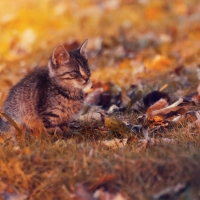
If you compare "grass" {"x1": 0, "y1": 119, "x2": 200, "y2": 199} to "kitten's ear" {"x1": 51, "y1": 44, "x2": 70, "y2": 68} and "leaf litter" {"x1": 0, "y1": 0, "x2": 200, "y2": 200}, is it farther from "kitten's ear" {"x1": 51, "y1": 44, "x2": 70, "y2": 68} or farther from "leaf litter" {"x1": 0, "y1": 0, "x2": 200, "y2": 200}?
"kitten's ear" {"x1": 51, "y1": 44, "x2": 70, "y2": 68}

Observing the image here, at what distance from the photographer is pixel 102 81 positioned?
259 inches

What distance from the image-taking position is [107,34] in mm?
9336

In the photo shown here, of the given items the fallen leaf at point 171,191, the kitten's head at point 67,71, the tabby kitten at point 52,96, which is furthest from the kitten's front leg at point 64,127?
the fallen leaf at point 171,191

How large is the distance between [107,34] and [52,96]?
454 centimetres

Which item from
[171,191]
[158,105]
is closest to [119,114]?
[158,105]

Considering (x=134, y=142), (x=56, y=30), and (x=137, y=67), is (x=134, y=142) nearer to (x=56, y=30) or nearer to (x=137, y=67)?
(x=137, y=67)

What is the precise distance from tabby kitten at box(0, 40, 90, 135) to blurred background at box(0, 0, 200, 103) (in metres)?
1.30


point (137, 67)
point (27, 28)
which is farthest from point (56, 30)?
point (137, 67)

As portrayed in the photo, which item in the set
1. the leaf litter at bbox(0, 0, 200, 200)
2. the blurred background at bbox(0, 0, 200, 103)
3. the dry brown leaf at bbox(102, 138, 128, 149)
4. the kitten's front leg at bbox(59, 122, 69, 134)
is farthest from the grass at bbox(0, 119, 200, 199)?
the blurred background at bbox(0, 0, 200, 103)

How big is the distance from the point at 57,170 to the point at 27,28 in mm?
6851

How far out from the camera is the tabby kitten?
4.89 metres

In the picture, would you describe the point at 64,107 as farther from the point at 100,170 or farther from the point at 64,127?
the point at 100,170

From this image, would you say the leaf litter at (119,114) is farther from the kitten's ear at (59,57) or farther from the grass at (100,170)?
the kitten's ear at (59,57)

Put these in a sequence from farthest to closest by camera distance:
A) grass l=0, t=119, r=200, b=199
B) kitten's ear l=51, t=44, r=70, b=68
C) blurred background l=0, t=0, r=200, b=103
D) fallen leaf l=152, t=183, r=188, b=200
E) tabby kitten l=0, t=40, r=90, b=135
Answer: blurred background l=0, t=0, r=200, b=103, kitten's ear l=51, t=44, r=70, b=68, tabby kitten l=0, t=40, r=90, b=135, grass l=0, t=119, r=200, b=199, fallen leaf l=152, t=183, r=188, b=200
